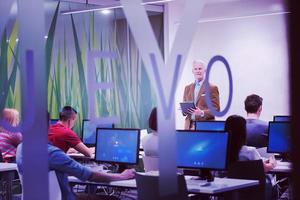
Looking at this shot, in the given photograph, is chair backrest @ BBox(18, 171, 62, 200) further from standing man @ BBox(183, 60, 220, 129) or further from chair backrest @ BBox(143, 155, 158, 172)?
standing man @ BBox(183, 60, 220, 129)

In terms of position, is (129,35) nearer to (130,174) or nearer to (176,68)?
(130,174)

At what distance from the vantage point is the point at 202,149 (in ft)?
15.7

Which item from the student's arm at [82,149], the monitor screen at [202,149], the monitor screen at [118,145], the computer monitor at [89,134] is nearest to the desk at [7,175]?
the student's arm at [82,149]

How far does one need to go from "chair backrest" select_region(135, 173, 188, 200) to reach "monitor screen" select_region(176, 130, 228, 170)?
2.81 feet

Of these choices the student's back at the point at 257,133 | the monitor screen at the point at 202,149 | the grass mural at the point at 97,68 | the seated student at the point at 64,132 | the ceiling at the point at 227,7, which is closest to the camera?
the monitor screen at the point at 202,149

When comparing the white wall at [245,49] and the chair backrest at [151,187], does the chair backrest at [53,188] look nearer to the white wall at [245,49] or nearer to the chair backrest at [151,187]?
the chair backrest at [151,187]

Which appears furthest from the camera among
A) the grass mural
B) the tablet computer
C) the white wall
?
the white wall

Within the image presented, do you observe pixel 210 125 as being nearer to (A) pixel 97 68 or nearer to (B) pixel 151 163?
(B) pixel 151 163

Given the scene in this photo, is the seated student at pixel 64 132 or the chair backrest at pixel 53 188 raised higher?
the seated student at pixel 64 132

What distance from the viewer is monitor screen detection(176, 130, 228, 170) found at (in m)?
4.67

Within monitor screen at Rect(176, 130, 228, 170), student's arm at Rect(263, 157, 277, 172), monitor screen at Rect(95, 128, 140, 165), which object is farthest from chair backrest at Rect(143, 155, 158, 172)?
student's arm at Rect(263, 157, 277, 172)

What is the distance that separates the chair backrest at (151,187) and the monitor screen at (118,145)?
4.27 ft

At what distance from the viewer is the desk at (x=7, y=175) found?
5.92m

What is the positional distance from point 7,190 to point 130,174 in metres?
2.00
